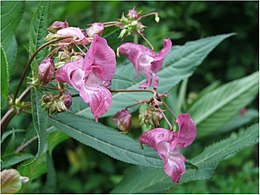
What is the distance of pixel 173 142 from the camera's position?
816 mm

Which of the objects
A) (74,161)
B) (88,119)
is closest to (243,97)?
(88,119)

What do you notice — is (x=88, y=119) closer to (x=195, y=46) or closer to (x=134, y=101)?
(x=134, y=101)

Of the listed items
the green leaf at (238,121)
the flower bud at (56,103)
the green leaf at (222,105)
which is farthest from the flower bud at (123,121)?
the green leaf at (238,121)

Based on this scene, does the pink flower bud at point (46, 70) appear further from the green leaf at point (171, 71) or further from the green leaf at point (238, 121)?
the green leaf at point (238, 121)

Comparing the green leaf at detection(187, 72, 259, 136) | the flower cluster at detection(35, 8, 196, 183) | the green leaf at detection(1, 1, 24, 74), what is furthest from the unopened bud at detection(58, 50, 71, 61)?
the green leaf at detection(187, 72, 259, 136)

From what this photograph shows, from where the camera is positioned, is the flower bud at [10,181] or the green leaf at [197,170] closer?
the flower bud at [10,181]

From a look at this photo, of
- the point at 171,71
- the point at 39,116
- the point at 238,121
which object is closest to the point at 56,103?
the point at 39,116

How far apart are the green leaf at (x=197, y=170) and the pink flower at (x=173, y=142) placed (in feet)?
0.35

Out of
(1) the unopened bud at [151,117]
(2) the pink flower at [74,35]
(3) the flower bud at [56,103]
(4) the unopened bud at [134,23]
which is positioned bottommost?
(1) the unopened bud at [151,117]

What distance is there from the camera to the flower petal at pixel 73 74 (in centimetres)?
75

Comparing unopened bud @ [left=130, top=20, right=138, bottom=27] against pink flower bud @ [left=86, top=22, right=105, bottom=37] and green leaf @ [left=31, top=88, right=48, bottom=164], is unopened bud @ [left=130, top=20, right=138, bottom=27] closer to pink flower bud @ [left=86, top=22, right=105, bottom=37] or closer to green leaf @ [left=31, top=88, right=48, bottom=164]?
pink flower bud @ [left=86, top=22, right=105, bottom=37]

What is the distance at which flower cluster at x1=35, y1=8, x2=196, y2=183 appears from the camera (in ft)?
2.47

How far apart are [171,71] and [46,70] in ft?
1.22

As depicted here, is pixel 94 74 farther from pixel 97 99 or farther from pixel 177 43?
pixel 177 43
